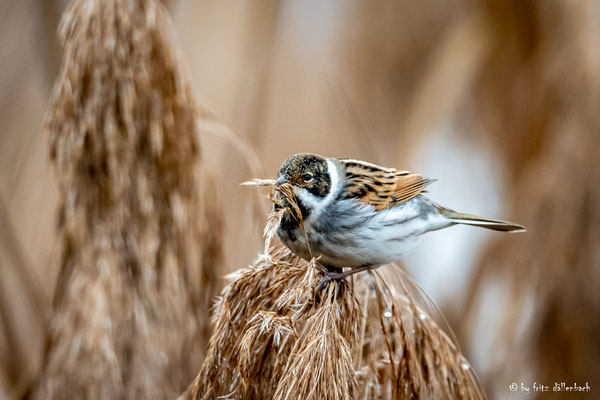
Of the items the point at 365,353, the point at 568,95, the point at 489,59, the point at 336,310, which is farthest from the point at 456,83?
the point at 336,310

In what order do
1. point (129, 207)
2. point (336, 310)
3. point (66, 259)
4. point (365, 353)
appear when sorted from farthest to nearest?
point (66, 259) < point (129, 207) < point (365, 353) < point (336, 310)

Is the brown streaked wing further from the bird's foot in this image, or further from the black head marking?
the bird's foot

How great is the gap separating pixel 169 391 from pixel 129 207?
116cm

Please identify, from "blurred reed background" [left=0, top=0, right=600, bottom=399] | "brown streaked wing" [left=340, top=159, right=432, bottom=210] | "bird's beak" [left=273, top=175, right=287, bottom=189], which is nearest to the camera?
"bird's beak" [left=273, top=175, right=287, bottom=189]

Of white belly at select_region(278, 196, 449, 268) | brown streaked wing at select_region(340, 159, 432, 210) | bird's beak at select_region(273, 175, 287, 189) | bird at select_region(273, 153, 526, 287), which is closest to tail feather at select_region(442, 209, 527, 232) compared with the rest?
bird at select_region(273, 153, 526, 287)

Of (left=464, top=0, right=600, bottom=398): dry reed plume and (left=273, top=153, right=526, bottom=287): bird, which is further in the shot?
(left=464, top=0, right=600, bottom=398): dry reed plume

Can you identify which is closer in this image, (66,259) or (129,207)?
(129,207)

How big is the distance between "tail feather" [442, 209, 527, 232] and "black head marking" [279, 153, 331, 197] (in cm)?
83

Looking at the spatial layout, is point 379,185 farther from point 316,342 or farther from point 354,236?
point 316,342

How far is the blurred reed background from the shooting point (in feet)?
16.5

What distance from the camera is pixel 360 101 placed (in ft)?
19.2

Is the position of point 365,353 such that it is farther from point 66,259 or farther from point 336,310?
point 66,259

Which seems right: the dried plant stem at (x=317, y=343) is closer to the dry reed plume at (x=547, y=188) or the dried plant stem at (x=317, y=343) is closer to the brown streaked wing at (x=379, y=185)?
the brown streaked wing at (x=379, y=185)

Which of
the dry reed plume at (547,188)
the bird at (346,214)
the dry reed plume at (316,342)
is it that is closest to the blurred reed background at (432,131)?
the dry reed plume at (547,188)
